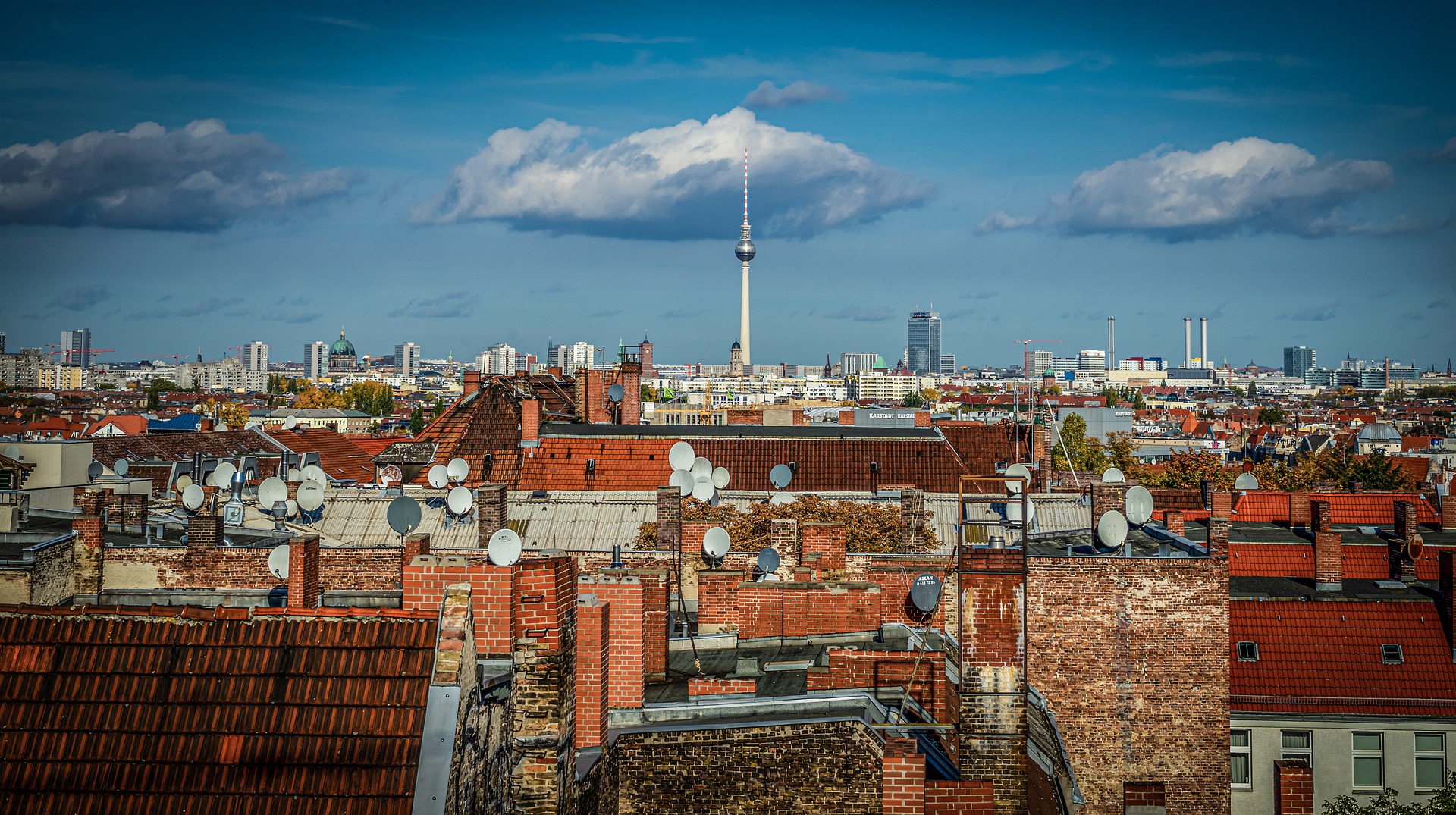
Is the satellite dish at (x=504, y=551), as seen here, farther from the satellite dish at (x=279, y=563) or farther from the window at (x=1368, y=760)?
the window at (x=1368, y=760)

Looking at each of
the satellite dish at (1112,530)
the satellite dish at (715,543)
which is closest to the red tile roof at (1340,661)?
the satellite dish at (1112,530)

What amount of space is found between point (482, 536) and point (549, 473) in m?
13.5

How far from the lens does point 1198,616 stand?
21.9 m

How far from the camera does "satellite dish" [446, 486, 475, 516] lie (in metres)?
33.7

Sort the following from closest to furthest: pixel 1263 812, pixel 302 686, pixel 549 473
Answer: pixel 302 686 → pixel 1263 812 → pixel 549 473

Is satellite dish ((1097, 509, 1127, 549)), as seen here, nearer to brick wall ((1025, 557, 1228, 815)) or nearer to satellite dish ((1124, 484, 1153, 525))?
brick wall ((1025, 557, 1228, 815))

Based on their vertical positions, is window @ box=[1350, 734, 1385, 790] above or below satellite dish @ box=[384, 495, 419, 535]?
below

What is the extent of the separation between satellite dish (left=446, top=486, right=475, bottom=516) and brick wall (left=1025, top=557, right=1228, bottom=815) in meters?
16.8

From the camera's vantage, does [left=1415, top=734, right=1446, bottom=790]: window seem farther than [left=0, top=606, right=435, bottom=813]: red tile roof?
Yes

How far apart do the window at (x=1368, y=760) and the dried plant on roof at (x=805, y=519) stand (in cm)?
1168

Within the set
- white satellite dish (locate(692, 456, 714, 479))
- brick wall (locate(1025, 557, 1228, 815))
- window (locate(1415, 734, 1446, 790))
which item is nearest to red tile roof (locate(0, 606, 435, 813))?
brick wall (locate(1025, 557, 1228, 815))

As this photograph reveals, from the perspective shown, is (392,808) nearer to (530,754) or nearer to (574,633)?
(530,754)

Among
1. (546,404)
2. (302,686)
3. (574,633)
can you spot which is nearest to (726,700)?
(574,633)

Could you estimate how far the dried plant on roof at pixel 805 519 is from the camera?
113 ft
